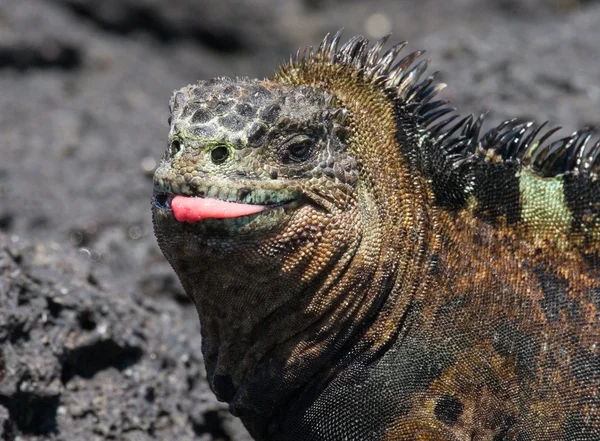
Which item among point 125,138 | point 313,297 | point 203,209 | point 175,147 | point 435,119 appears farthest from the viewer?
point 125,138

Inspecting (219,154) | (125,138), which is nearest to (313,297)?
(219,154)

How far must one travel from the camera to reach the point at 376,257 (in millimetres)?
3393

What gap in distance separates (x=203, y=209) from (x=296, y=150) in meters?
0.41

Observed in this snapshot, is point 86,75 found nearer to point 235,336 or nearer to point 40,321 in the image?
point 40,321

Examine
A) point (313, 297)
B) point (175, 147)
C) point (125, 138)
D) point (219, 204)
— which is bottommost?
point (313, 297)

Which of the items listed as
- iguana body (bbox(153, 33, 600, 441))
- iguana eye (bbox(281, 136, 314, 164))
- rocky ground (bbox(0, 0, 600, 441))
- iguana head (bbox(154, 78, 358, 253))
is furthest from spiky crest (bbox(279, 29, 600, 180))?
rocky ground (bbox(0, 0, 600, 441))

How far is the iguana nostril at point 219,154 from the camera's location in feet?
10.6

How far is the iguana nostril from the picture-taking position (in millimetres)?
3217

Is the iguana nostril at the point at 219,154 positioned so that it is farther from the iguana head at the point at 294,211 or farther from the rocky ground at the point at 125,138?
the rocky ground at the point at 125,138

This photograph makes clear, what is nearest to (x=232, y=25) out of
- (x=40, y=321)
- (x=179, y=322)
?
(x=179, y=322)

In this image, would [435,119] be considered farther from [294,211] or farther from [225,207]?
[225,207]

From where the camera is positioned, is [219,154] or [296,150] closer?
[219,154]

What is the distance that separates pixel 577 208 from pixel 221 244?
57.0 inches

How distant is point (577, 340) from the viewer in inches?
145
